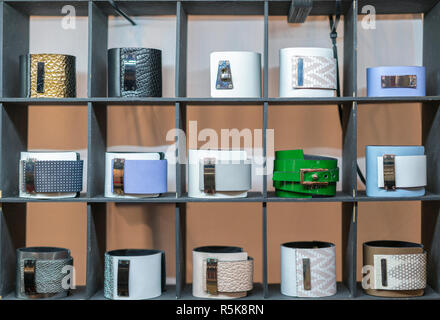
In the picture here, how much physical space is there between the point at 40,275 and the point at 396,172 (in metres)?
1.70

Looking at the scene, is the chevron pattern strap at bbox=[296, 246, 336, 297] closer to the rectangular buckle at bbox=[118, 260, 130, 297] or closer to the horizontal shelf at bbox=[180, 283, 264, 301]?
the horizontal shelf at bbox=[180, 283, 264, 301]

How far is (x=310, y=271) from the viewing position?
242cm

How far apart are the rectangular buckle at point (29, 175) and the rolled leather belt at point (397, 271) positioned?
62.9 inches

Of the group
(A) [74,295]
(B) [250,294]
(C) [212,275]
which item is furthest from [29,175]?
(B) [250,294]

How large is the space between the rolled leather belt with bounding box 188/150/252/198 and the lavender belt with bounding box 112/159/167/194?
0.18 meters

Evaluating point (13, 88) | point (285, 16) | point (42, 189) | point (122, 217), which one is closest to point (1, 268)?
point (42, 189)

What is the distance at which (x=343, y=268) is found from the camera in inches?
105

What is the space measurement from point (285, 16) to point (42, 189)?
1534 millimetres

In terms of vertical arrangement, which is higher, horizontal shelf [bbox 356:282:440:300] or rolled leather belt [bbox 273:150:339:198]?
rolled leather belt [bbox 273:150:339:198]

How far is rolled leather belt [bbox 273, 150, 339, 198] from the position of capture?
240 centimetres

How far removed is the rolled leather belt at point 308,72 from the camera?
2418mm

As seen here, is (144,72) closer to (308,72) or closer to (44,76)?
(44,76)

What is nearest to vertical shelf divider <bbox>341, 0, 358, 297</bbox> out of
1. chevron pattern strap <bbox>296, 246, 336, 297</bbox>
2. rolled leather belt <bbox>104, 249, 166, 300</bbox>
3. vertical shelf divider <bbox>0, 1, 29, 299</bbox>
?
chevron pattern strap <bbox>296, 246, 336, 297</bbox>
